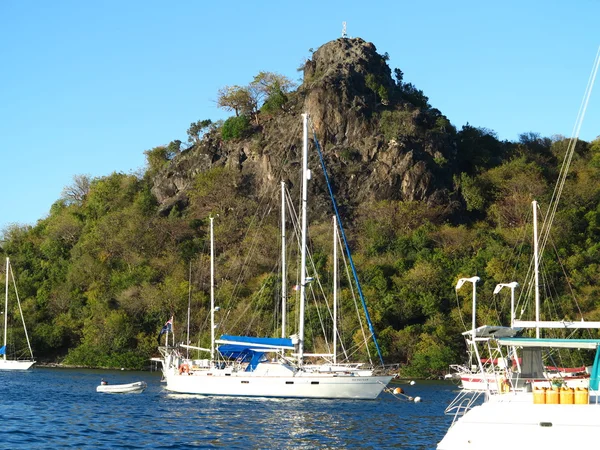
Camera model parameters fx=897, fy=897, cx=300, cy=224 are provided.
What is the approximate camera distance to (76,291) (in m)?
116

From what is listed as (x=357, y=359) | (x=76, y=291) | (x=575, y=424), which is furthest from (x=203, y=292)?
(x=575, y=424)

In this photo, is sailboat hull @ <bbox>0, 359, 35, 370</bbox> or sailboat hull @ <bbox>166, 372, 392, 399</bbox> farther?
sailboat hull @ <bbox>0, 359, 35, 370</bbox>

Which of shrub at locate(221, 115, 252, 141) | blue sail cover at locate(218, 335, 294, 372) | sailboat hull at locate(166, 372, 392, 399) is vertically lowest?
sailboat hull at locate(166, 372, 392, 399)

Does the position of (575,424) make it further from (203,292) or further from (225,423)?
(203,292)

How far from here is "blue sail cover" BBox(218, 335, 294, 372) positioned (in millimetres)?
57688

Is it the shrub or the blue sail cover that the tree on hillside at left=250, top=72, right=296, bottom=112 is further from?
the blue sail cover

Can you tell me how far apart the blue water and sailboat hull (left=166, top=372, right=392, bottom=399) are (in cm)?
69

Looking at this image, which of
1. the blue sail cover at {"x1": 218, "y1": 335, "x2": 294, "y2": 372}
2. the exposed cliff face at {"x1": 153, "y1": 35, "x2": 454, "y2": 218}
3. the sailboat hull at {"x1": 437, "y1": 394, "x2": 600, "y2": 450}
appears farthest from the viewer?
the exposed cliff face at {"x1": 153, "y1": 35, "x2": 454, "y2": 218}

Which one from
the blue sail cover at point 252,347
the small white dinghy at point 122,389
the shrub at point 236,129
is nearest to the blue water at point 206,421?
the small white dinghy at point 122,389

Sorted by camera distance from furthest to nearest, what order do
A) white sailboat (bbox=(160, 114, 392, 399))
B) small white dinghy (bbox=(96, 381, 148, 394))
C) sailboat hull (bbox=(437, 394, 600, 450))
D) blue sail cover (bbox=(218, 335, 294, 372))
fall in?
small white dinghy (bbox=(96, 381, 148, 394))
blue sail cover (bbox=(218, 335, 294, 372))
white sailboat (bbox=(160, 114, 392, 399))
sailboat hull (bbox=(437, 394, 600, 450))

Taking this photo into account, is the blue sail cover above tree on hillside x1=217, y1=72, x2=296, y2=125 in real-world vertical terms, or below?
below

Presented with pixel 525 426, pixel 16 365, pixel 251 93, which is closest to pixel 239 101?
pixel 251 93

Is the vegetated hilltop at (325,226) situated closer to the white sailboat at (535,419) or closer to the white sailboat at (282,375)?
the white sailboat at (282,375)

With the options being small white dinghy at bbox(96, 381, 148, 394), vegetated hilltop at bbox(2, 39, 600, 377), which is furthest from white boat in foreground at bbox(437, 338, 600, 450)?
vegetated hilltop at bbox(2, 39, 600, 377)
